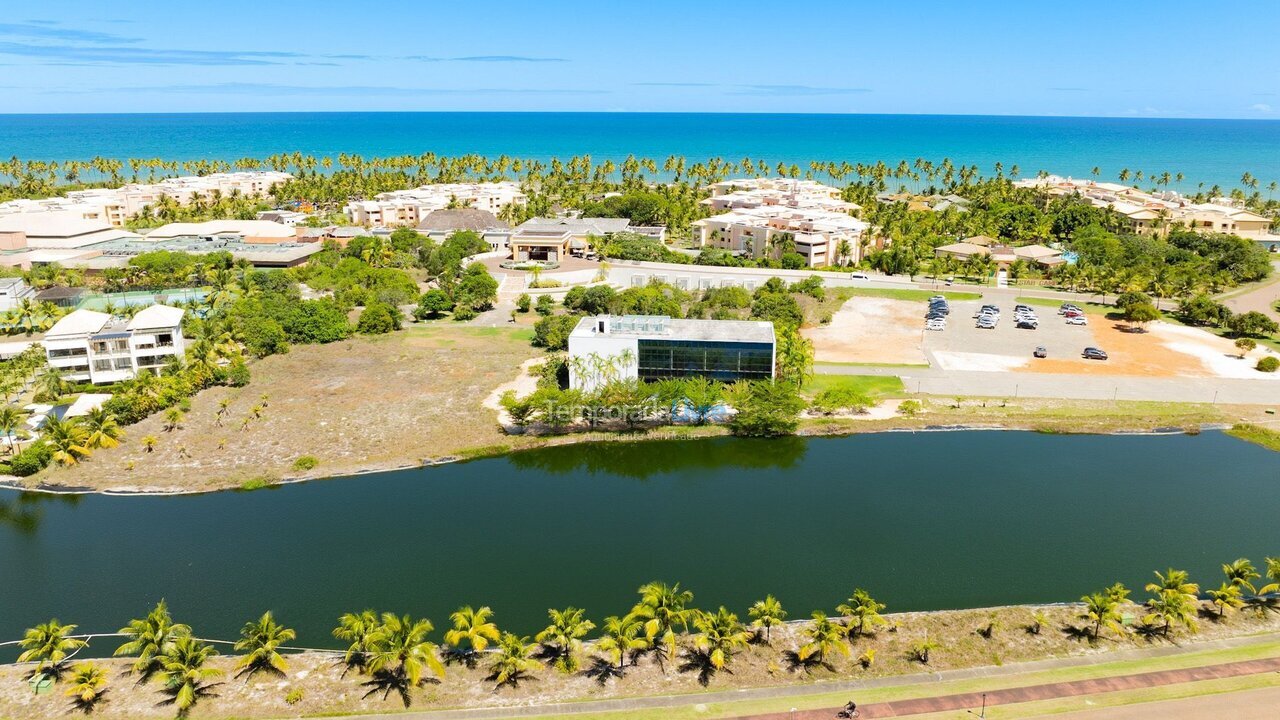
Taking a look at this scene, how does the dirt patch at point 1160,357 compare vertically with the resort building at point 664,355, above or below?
below

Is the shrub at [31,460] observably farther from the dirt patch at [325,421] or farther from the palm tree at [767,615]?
the palm tree at [767,615]

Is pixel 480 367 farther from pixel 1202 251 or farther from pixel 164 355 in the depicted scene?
pixel 1202 251

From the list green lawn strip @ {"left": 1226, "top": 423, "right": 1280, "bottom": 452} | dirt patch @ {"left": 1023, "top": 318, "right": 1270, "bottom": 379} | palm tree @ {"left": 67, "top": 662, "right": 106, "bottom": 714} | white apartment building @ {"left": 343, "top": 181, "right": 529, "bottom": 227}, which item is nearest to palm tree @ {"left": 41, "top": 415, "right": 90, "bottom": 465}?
palm tree @ {"left": 67, "top": 662, "right": 106, "bottom": 714}

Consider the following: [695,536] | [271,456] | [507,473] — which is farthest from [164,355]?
[695,536]

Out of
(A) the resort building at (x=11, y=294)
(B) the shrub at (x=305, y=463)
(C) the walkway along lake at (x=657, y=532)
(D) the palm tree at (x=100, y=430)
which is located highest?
(A) the resort building at (x=11, y=294)

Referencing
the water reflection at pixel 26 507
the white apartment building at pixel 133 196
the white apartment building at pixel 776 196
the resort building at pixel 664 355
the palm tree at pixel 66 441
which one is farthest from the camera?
the white apartment building at pixel 776 196

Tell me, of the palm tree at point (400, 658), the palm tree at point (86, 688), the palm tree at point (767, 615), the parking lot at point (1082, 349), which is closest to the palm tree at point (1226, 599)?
the palm tree at point (767, 615)

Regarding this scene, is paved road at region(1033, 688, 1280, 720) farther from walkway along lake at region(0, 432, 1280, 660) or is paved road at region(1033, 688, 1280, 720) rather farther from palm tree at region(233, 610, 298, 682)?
palm tree at region(233, 610, 298, 682)

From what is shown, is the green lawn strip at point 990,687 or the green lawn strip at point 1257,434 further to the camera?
the green lawn strip at point 1257,434
